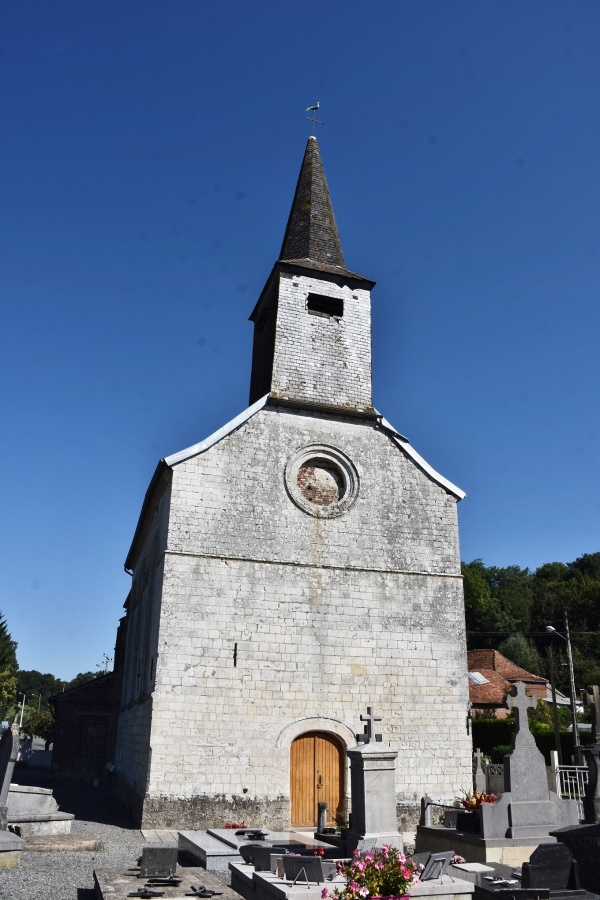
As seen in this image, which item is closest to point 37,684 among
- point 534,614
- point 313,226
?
point 534,614

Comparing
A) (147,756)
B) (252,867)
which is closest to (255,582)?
(147,756)

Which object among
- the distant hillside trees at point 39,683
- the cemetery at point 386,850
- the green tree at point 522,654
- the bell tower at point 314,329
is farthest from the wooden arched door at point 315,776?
the distant hillside trees at point 39,683

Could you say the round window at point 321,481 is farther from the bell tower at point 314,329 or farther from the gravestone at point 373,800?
the gravestone at point 373,800

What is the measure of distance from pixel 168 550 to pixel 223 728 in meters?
3.58

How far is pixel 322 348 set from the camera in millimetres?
17594

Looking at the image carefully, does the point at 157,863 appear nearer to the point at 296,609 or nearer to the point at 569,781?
the point at 296,609

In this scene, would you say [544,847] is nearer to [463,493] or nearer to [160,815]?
[160,815]

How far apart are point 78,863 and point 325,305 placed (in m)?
13.3

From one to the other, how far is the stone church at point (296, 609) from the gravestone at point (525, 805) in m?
4.22

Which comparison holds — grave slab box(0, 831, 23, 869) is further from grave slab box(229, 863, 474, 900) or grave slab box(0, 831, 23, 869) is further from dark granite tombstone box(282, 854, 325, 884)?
dark granite tombstone box(282, 854, 325, 884)

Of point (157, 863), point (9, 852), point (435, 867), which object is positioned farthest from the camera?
point (9, 852)

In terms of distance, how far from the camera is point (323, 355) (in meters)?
17.5

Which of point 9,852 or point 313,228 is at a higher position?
point 313,228

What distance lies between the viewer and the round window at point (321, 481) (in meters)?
15.7
